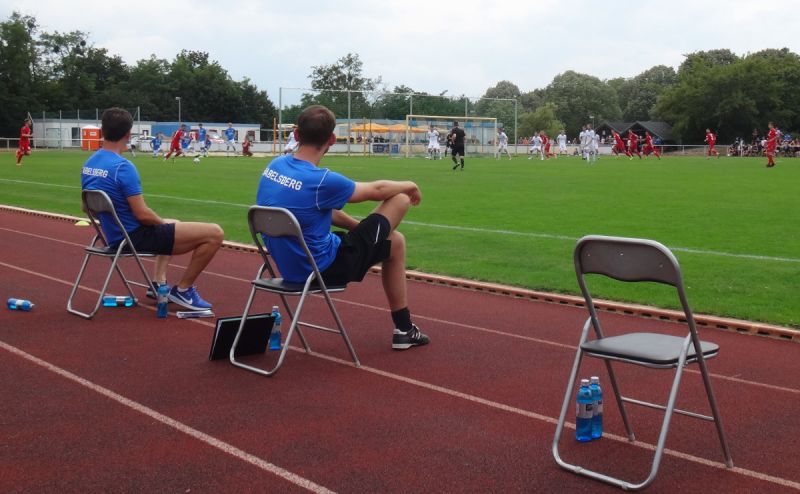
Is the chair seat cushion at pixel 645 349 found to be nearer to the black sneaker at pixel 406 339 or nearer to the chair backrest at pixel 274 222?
the chair backrest at pixel 274 222

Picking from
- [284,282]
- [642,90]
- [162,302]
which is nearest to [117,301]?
[162,302]

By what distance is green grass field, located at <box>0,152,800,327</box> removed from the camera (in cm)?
885

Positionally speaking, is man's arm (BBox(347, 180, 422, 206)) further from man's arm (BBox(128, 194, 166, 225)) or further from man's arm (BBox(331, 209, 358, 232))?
man's arm (BBox(128, 194, 166, 225))

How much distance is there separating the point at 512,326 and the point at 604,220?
8084mm

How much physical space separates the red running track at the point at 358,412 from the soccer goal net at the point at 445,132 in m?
43.9

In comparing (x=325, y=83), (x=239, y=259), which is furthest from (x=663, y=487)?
(x=325, y=83)

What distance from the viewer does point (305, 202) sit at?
5762 millimetres

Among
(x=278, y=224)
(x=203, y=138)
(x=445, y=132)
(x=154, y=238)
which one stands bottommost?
(x=154, y=238)

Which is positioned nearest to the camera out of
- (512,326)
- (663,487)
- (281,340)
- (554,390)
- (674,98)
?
(663,487)

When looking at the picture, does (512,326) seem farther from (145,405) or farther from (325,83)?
(325,83)

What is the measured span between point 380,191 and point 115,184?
2571 millimetres

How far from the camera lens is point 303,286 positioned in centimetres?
571

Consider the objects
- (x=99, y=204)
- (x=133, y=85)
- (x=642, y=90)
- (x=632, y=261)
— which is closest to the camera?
(x=632, y=261)

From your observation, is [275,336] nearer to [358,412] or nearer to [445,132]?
[358,412]
